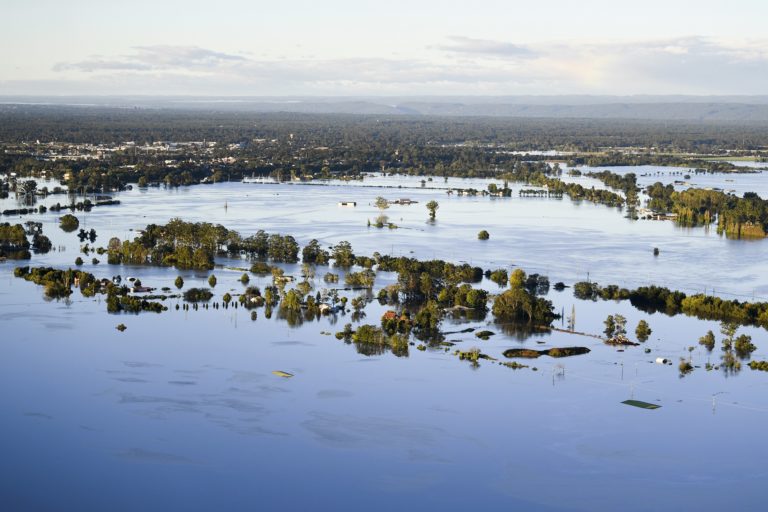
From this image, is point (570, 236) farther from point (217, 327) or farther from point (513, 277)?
point (217, 327)

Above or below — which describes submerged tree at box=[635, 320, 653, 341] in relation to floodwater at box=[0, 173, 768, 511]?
above

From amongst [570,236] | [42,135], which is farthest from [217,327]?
[42,135]

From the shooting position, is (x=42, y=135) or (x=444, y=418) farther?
(x=42, y=135)

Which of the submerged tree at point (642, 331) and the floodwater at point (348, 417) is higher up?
the submerged tree at point (642, 331)

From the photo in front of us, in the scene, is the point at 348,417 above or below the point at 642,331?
below

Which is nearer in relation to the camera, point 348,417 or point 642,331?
point 348,417

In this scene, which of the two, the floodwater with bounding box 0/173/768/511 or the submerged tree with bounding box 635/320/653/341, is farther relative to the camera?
the submerged tree with bounding box 635/320/653/341

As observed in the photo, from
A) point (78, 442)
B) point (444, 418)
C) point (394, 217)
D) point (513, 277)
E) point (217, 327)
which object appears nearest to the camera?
point (78, 442)

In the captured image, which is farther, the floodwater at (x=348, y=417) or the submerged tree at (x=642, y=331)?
the submerged tree at (x=642, y=331)
